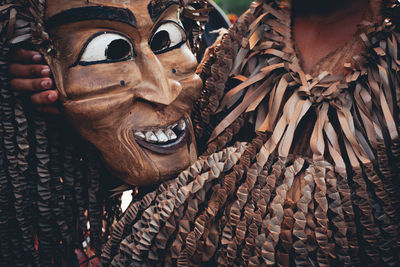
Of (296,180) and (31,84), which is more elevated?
(31,84)

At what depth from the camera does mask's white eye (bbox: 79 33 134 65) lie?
102cm

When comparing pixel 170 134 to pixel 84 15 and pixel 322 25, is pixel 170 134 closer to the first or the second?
pixel 84 15

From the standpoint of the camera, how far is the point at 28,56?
1029mm

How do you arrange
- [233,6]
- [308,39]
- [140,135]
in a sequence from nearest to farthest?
[140,135] < [308,39] < [233,6]

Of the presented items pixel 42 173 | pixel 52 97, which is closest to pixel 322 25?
pixel 52 97

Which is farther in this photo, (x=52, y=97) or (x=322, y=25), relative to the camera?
(x=322, y=25)

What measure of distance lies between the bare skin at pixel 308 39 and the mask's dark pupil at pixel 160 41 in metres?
0.32

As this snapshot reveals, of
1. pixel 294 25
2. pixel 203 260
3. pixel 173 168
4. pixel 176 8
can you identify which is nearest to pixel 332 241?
pixel 203 260

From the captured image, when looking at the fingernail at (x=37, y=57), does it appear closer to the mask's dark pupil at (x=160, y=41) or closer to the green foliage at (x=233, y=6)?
the mask's dark pupil at (x=160, y=41)

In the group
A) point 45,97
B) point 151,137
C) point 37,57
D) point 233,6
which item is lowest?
point 233,6

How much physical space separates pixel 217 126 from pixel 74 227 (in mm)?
569

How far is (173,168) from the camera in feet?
3.73

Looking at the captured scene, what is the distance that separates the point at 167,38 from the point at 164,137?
11.9 inches

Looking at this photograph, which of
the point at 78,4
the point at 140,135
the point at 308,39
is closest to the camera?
the point at 78,4
